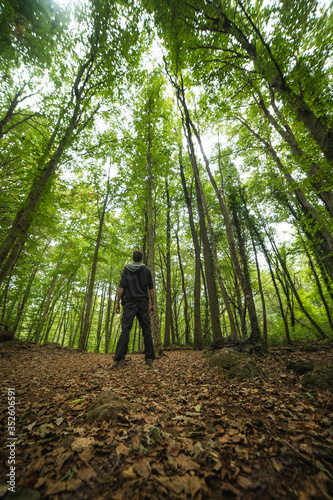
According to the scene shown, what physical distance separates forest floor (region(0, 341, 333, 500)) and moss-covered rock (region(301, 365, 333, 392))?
0.62 ft

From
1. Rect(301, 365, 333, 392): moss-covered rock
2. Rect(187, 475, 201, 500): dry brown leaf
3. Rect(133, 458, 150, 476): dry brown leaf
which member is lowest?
Rect(187, 475, 201, 500): dry brown leaf

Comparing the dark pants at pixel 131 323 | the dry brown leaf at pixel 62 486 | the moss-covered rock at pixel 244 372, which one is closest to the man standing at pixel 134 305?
the dark pants at pixel 131 323

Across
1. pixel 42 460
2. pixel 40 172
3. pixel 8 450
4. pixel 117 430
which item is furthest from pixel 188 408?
pixel 40 172

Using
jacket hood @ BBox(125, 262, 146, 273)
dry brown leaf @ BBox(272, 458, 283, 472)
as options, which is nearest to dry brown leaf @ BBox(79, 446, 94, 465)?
dry brown leaf @ BBox(272, 458, 283, 472)

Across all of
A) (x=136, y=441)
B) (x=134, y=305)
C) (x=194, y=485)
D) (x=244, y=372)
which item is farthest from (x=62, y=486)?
(x=134, y=305)

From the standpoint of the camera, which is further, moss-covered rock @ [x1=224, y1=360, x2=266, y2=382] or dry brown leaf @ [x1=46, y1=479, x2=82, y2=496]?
moss-covered rock @ [x1=224, y1=360, x2=266, y2=382]

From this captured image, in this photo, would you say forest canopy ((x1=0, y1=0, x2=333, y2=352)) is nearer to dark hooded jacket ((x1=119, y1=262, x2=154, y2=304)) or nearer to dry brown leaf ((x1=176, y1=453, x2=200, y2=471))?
dark hooded jacket ((x1=119, y1=262, x2=154, y2=304))

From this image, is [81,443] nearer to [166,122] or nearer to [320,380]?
[320,380]

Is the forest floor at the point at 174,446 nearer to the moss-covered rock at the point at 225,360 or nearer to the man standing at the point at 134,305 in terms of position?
the moss-covered rock at the point at 225,360

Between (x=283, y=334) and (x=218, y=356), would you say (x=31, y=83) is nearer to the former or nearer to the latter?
(x=218, y=356)

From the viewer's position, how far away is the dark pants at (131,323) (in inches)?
165

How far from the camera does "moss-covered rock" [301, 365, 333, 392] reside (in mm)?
2607

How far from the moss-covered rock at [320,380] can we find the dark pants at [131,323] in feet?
9.85

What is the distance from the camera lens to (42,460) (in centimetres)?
127
